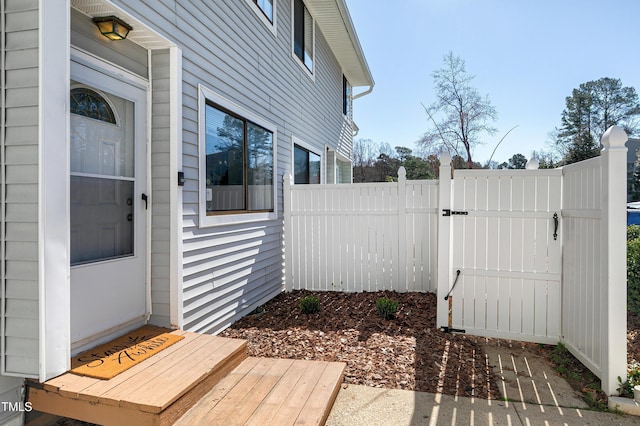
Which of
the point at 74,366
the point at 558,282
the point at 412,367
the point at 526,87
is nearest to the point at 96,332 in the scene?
the point at 74,366

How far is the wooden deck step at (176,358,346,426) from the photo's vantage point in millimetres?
2084

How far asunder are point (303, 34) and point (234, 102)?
3.72 meters

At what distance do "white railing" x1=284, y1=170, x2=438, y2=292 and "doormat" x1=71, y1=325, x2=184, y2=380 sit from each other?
2.93 metres

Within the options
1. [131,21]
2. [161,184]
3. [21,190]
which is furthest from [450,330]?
[131,21]

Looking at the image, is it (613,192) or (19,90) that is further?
(613,192)

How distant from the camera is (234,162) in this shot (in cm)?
419

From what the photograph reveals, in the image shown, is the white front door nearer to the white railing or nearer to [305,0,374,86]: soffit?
the white railing

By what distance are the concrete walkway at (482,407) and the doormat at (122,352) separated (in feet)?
4.33

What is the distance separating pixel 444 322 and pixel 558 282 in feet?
3.73

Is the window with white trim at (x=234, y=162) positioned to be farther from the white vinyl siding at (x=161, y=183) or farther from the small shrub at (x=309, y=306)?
the small shrub at (x=309, y=306)

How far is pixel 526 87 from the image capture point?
18078 millimetres

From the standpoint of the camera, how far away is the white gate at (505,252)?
3.52m

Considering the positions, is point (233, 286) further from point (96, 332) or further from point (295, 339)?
point (96, 332)

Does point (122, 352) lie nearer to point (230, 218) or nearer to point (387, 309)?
point (230, 218)
